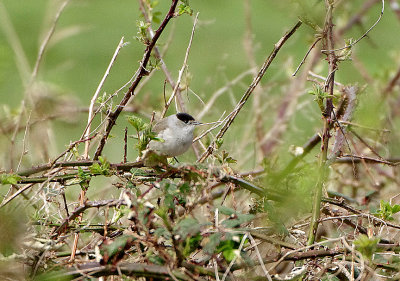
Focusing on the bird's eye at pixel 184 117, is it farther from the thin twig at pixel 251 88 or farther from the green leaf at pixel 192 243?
the green leaf at pixel 192 243

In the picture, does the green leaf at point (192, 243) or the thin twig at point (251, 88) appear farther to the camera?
the thin twig at point (251, 88)

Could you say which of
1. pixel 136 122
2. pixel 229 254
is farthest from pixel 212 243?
pixel 136 122

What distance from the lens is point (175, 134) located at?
4004mm

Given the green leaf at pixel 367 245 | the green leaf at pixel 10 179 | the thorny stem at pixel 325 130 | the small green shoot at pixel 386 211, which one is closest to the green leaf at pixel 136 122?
the green leaf at pixel 10 179

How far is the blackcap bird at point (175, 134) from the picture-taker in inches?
159

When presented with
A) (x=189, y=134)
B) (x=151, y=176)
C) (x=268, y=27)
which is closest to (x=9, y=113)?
(x=189, y=134)

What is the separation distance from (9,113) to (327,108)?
8.58ft

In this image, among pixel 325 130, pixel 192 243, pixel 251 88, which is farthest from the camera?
pixel 251 88

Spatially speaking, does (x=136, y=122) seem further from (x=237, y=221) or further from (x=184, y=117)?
(x=184, y=117)

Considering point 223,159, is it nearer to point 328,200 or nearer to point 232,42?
point 328,200

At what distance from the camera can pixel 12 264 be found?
2299 millimetres

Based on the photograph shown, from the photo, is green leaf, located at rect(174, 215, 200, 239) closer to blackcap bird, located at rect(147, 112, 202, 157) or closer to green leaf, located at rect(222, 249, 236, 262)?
green leaf, located at rect(222, 249, 236, 262)

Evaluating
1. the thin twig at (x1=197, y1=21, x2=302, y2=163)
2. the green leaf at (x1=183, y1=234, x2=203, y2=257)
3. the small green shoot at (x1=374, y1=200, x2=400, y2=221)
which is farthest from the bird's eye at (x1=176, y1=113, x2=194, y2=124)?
the green leaf at (x1=183, y1=234, x2=203, y2=257)

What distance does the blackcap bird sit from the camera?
4.04m
